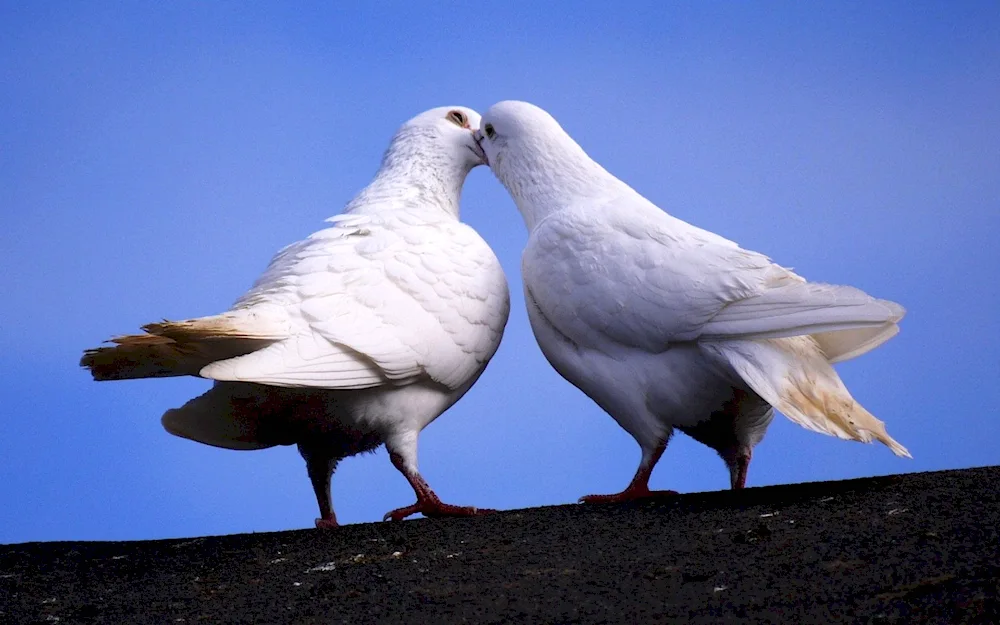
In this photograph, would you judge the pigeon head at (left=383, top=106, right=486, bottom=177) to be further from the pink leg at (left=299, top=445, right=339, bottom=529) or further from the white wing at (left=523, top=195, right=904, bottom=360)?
the pink leg at (left=299, top=445, right=339, bottom=529)

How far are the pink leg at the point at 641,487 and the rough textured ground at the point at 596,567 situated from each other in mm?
460

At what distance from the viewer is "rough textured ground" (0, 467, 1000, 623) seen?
3949mm

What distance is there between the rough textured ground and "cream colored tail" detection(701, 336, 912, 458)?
0.88ft

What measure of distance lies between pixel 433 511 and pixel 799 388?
6.46 ft

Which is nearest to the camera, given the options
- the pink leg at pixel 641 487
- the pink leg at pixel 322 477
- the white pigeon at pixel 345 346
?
the white pigeon at pixel 345 346

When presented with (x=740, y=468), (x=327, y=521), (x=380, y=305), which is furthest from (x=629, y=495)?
(x=327, y=521)

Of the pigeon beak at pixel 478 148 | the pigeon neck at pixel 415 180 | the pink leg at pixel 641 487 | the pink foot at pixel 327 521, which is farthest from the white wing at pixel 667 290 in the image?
the pink foot at pixel 327 521

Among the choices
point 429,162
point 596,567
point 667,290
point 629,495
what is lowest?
point 596,567

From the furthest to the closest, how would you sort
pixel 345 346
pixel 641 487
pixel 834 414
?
pixel 641 487, pixel 345 346, pixel 834 414

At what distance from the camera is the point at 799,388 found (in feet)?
19.3

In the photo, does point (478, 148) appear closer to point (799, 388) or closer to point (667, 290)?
point (667, 290)

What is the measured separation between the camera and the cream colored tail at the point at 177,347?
17.3ft

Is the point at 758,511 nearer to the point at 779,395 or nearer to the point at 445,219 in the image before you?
the point at 779,395

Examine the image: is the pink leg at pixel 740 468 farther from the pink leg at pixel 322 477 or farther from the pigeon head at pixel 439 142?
the pigeon head at pixel 439 142
